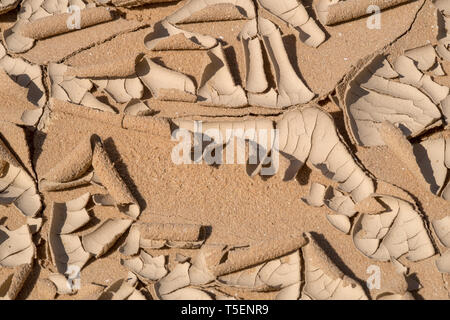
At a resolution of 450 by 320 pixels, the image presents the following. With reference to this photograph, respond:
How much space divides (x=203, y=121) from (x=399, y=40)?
51 centimetres

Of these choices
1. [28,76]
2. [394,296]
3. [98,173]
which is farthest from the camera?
[28,76]

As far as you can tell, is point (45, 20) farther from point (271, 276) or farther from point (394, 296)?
point (394, 296)

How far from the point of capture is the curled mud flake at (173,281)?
1173 mm

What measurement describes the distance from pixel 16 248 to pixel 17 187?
144 millimetres

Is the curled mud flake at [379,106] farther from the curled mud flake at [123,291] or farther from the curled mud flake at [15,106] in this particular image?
the curled mud flake at [15,106]

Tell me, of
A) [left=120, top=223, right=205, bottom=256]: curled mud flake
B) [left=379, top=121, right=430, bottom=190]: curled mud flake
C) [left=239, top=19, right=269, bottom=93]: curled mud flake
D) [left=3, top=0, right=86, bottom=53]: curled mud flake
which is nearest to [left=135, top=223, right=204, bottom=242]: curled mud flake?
[left=120, top=223, right=205, bottom=256]: curled mud flake

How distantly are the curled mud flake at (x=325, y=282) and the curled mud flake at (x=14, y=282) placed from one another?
2.06ft

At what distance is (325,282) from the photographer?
3.75ft

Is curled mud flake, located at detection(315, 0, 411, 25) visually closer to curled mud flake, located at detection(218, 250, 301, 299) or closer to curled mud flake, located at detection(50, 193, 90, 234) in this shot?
curled mud flake, located at detection(218, 250, 301, 299)

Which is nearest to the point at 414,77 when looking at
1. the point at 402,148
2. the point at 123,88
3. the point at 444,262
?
the point at 402,148

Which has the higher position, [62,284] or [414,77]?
[414,77]

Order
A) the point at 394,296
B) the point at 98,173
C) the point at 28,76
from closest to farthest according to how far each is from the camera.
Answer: the point at 394,296, the point at 98,173, the point at 28,76

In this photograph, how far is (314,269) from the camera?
1150 millimetres

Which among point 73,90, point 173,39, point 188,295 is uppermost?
point 173,39
